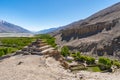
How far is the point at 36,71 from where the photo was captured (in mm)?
28406

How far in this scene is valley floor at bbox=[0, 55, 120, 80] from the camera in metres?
26.0

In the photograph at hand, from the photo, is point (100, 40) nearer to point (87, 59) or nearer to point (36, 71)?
point (87, 59)

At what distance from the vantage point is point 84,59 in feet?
173

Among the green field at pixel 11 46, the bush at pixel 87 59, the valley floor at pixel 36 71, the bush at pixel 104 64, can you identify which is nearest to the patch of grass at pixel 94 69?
the bush at pixel 104 64

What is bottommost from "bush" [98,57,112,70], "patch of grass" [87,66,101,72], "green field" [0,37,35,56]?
"patch of grass" [87,66,101,72]

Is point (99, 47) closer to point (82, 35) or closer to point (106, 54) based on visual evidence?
point (106, 54)

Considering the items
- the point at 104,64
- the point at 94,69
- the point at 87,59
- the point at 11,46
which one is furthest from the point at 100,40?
the point at 94,69

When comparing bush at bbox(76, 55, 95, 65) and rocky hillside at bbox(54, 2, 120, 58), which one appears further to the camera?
rocky hillside at bbox(54, 2, 120, 58)

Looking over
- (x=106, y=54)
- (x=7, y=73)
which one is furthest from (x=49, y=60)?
(x=106, y=54)

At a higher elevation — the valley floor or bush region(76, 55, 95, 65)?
the valley floor

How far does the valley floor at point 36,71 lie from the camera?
85.3ft

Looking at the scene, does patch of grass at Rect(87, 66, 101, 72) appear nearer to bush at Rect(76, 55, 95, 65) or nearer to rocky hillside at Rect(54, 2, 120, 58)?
bush at Rect(76, 55, 95, 65)

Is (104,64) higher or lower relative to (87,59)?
lower

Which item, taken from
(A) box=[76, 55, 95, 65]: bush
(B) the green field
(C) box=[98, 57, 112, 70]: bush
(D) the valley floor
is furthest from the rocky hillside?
(D) the valley floor
